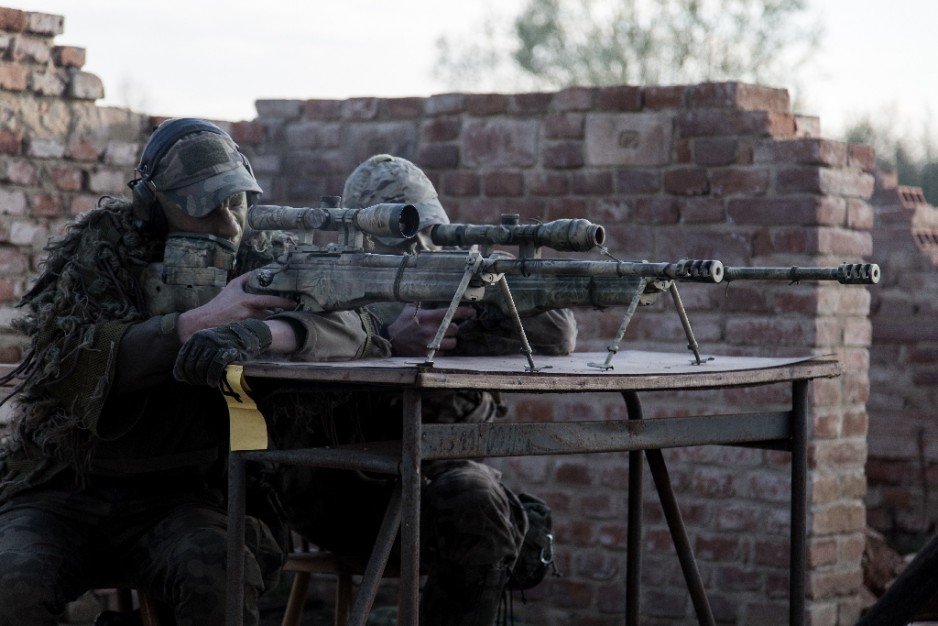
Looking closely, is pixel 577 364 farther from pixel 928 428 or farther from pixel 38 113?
pixel 928 428

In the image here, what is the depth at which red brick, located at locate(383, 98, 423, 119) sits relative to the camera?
5.57 metres

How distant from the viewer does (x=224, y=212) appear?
3.48 meters

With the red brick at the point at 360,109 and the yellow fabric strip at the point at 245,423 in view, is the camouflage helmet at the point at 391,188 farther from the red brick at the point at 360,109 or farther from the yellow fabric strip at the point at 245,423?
the red brick at the point at 360,109

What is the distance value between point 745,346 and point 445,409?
157cm

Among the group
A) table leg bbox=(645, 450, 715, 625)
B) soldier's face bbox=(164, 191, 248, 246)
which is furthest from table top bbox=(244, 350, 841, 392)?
soldier's face bbox=(164, 191, 248, 246)

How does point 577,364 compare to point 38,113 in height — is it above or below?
below

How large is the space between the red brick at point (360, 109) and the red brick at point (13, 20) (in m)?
1.32

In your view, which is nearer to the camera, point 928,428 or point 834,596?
point 834,596

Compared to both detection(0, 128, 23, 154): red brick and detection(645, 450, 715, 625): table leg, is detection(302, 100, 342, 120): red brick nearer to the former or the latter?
detection(0, 128, 23, 154): red brick

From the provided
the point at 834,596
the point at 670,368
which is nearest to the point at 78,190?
the point at 670,368

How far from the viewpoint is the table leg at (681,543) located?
12.5ft

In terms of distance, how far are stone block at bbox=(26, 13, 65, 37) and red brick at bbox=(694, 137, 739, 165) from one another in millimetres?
2579

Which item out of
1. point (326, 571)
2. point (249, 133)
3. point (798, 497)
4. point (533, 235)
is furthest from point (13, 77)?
point (798, 497)

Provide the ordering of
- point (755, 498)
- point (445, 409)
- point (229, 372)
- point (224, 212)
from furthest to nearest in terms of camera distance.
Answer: point (755, 498) → point (445, 409) → point (224, 212) → point (229, 372)
